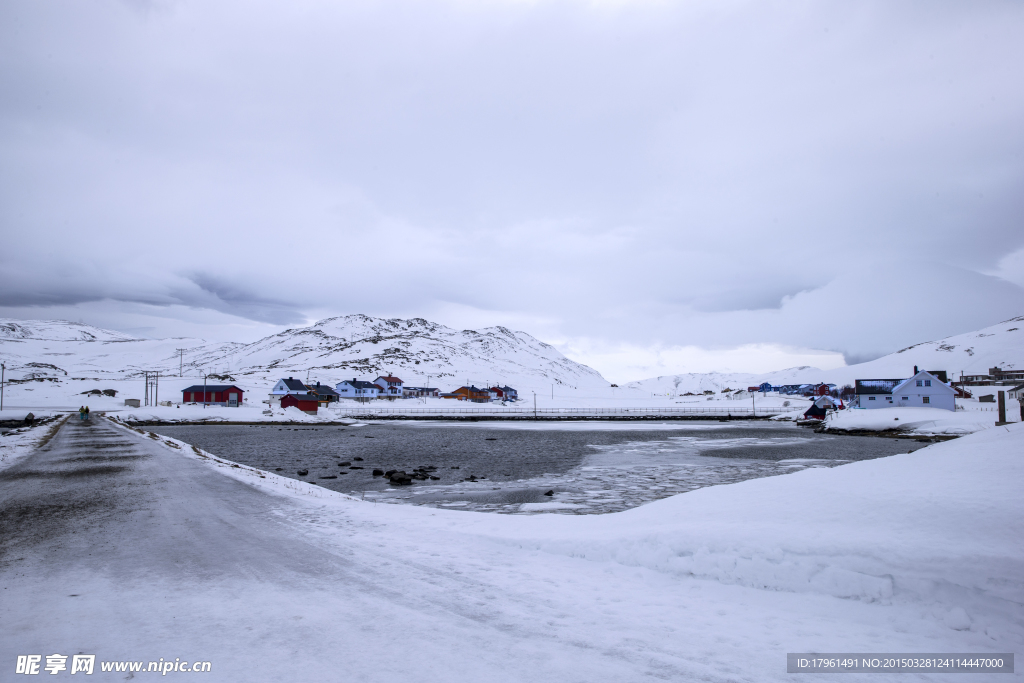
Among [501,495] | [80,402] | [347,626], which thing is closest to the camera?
[347,626]

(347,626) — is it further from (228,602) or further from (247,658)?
(228,602)

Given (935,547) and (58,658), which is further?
(935,547)

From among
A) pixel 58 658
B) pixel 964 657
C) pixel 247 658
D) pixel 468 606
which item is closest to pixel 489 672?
pixel 468 606

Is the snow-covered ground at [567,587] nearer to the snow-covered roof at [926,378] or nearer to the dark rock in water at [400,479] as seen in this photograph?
the dark rock in water at [400,479]

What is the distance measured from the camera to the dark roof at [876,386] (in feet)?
283

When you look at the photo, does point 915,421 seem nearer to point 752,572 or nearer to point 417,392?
point 752,572

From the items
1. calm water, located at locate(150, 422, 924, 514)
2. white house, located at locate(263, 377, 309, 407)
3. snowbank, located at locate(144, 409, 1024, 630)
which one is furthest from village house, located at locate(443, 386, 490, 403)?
snowbank, located at locate(144, 409, 1024, 630)

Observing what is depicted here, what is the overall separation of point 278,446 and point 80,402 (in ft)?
305

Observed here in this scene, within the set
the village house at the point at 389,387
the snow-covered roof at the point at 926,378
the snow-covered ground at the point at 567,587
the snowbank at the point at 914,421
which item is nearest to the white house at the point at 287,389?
the village house at the point at 389,387

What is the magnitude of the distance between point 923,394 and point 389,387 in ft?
476

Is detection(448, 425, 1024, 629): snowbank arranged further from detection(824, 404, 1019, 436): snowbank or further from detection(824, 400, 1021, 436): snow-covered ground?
detection(824, 404, 1019, 436): snowbank

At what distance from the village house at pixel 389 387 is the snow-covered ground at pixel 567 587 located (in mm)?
167261

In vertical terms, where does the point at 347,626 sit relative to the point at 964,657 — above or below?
above

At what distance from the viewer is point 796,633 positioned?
20.9ft
